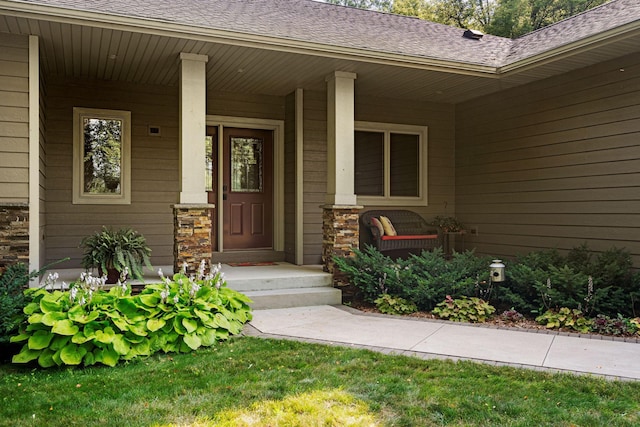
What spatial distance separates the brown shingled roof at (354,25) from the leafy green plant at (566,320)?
2.90 m

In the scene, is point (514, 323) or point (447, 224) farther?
point (447, 224)

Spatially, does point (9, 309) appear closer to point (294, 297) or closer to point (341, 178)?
point (294, 297)

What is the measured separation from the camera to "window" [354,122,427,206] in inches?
320

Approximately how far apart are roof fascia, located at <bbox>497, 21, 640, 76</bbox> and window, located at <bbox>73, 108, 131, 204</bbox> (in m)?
4.98

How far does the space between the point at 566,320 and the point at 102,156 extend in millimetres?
5737

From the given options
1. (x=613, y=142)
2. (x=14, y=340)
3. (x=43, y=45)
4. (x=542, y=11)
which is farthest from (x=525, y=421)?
(x=542, y=11)

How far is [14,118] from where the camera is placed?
505cm

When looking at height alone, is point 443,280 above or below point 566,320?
above

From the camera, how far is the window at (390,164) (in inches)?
320

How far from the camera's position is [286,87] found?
23.8 ft

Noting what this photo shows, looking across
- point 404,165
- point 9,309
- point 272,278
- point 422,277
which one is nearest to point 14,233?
point 9,309

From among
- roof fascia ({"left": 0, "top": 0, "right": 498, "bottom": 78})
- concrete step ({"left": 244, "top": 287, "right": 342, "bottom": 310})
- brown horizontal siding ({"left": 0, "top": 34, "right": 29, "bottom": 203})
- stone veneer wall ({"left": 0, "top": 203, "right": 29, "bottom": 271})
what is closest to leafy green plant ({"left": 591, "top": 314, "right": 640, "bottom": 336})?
concrete step ({"left": 244, "top": 287, "right": 342, "bottom": 310})

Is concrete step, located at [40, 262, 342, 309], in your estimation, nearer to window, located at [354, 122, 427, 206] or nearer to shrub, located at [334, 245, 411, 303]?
shrub, located at [334, 245, 411, 303]

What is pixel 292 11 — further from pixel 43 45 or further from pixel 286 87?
pixel 43 45
